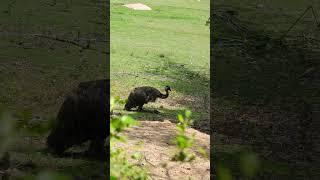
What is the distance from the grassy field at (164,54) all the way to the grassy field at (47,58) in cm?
26

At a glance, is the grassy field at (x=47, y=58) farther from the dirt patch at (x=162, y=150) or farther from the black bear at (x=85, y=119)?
the dirt patch at (x=162, y=150)

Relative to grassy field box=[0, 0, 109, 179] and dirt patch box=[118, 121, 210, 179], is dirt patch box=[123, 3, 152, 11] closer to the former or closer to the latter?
grassy field box=[0, 0, 109, 179]

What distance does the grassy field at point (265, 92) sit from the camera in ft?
17.5

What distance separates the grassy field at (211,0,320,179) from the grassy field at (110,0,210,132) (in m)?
0.23

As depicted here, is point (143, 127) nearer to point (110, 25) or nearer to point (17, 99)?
point (17, 99)

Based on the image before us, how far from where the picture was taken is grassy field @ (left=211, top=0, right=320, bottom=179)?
5.33m

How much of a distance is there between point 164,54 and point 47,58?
1.79 m

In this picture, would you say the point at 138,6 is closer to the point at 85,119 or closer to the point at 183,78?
the point at 183,78

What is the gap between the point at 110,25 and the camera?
10.5 m

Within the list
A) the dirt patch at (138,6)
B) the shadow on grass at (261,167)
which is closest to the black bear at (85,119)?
the shadow on grass at (261,167)

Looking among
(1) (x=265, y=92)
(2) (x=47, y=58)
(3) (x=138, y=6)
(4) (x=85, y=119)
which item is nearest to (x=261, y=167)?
(4) (x=85, y=119)

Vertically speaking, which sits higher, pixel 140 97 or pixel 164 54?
pixel 164 54

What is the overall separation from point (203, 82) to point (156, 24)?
3287 millimetres

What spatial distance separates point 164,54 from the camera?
9.05m
